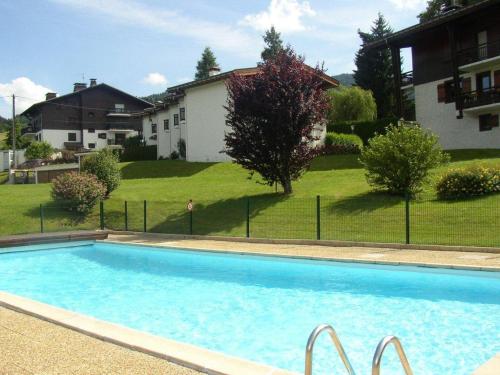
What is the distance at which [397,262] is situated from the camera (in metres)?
12.5

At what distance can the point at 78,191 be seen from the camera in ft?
79.5

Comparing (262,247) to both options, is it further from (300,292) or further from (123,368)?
(123,368)

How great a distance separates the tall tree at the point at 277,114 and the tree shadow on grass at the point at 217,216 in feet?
5.25

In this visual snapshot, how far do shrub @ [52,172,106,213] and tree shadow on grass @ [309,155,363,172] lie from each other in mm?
13117

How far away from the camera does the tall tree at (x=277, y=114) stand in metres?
22.1

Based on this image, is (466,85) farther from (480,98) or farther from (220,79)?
(220,79)

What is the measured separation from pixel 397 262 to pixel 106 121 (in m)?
70.9

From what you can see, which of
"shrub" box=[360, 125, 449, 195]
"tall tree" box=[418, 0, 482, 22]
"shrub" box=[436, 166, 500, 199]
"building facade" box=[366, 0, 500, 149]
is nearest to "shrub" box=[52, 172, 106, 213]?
"shrub" box=[360, 125, 449, 195]

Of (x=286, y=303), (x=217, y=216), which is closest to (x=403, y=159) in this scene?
(x=217, y=216)

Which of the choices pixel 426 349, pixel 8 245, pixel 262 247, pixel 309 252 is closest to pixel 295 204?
pixel 262 247

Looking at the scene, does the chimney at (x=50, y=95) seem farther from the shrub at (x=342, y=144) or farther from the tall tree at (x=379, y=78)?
the shrub at (x=342, y=144)

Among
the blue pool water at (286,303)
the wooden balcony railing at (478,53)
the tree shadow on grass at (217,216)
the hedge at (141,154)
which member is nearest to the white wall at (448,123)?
the wooden balcony railing at (478,53)

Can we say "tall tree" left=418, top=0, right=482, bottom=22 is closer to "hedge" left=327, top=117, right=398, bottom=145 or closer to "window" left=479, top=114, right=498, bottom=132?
"hedge" left=327, top=117, right=398, bottom=145

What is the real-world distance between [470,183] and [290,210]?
7247 mm
